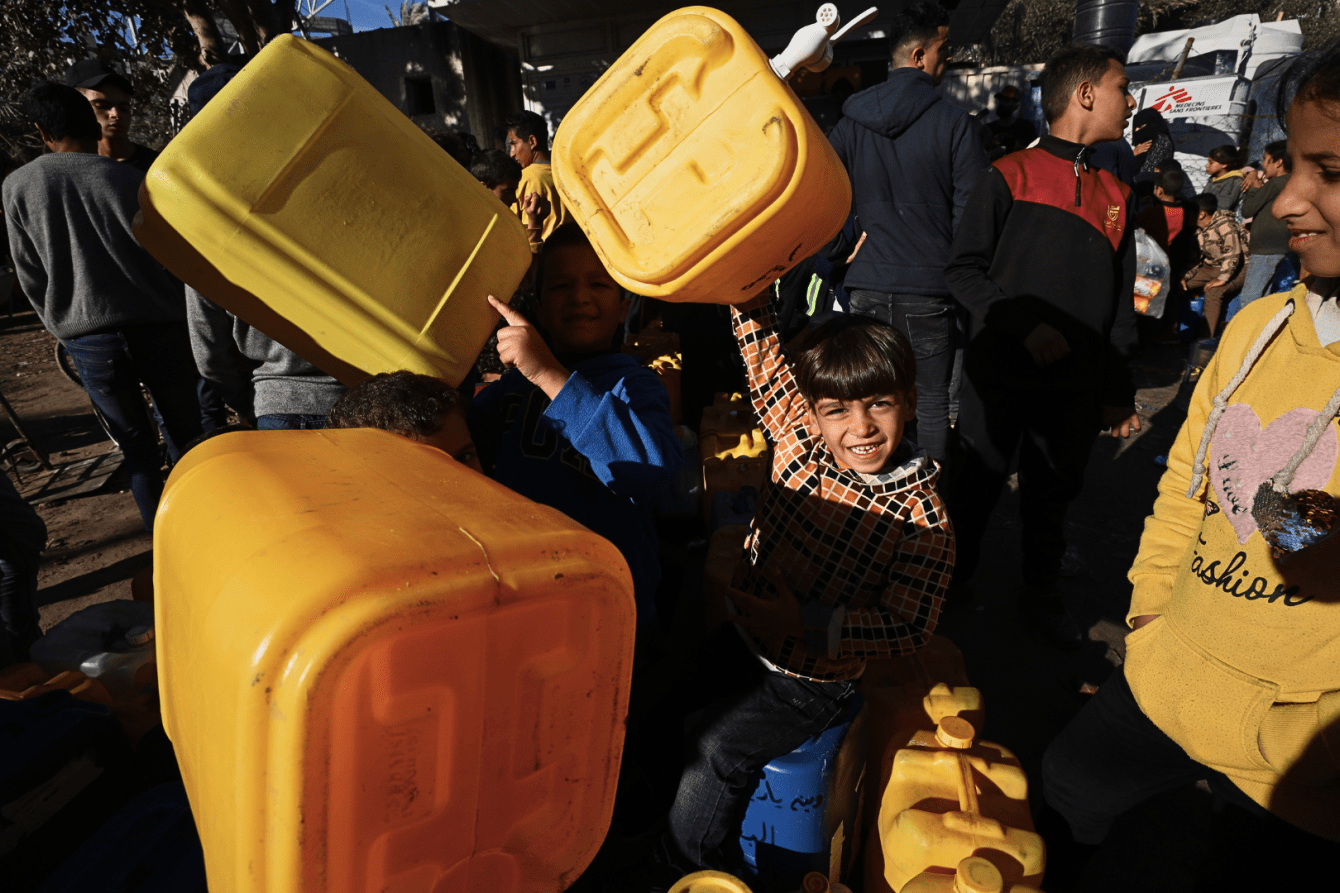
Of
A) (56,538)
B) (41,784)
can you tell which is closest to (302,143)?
(41,784)

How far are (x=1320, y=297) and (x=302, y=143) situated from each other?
1.76 metres

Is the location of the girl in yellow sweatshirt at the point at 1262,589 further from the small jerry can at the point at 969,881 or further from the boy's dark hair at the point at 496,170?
the boy's dark hair at the point at 496,170

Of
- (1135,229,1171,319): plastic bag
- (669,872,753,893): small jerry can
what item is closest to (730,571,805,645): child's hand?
(669,872,753,893): small jerry can

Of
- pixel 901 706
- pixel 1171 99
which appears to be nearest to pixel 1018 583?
pixel 901 706

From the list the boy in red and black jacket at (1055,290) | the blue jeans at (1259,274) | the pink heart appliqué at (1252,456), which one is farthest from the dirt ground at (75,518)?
the blue jeans at (1259,274)

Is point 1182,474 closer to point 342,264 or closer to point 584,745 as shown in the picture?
point 584,745

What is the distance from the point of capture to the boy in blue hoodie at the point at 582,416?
1.32m

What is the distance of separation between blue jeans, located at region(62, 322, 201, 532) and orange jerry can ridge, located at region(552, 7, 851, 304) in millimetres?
2447

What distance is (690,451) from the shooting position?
11.3 ft

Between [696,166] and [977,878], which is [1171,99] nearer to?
[696,166]

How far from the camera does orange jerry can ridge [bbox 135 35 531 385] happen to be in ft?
3.91

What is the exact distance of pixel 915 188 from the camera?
2.91 metres

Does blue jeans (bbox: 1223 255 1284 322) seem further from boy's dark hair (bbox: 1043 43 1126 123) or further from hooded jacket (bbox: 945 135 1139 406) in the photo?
boy's dark hair (bbox: 1043 43 1126 123)

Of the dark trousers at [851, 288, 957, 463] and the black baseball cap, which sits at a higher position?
the black baseball cap
